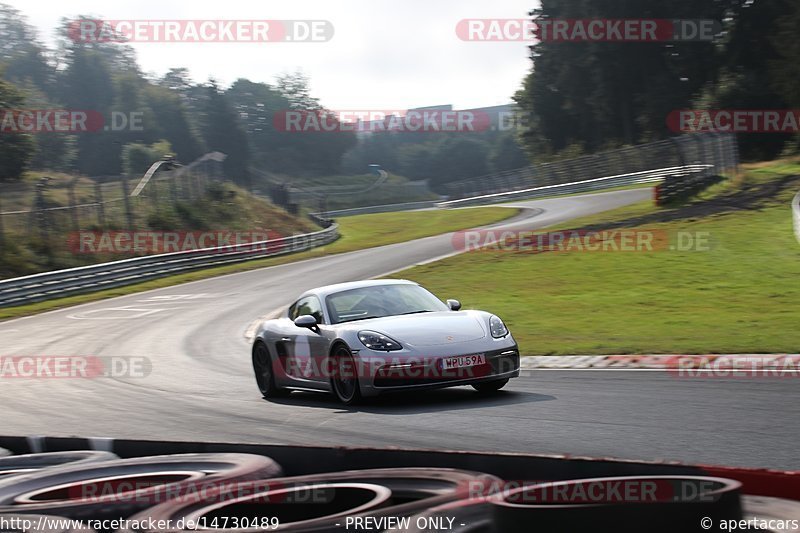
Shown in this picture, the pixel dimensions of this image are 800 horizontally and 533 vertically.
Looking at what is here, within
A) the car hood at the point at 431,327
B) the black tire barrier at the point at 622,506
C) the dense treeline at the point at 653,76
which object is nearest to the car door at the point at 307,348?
the car hood at the point at 431,327

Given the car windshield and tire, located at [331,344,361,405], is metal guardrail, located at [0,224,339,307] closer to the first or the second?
the car windshield

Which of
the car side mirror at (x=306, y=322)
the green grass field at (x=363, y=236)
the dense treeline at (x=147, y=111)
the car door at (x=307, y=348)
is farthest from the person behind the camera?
the dense treeline at (x=147, y=111)

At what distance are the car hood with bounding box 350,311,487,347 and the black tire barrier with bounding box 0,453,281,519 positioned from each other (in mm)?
4143

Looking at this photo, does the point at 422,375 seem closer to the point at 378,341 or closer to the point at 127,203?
the point at 378,341

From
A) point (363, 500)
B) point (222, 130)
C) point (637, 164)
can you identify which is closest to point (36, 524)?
point (363, 500)

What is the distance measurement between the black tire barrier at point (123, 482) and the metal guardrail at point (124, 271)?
24.4m

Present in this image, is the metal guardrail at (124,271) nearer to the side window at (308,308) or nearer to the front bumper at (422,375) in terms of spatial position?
the side window at (308,308)

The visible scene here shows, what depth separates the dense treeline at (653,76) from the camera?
63.2 m

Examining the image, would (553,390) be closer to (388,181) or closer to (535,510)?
(535,510)

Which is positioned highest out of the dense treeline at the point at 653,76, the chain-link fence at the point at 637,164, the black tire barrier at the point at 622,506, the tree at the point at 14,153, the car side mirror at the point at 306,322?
the dense treeline at the point at 653,76

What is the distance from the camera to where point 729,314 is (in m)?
16.4

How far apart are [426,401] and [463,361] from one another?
69 centimetres

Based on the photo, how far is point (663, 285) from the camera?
836 inches

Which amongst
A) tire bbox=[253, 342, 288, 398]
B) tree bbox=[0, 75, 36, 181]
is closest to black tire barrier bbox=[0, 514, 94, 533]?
tire bbox=[253, 342, 288, 398]
